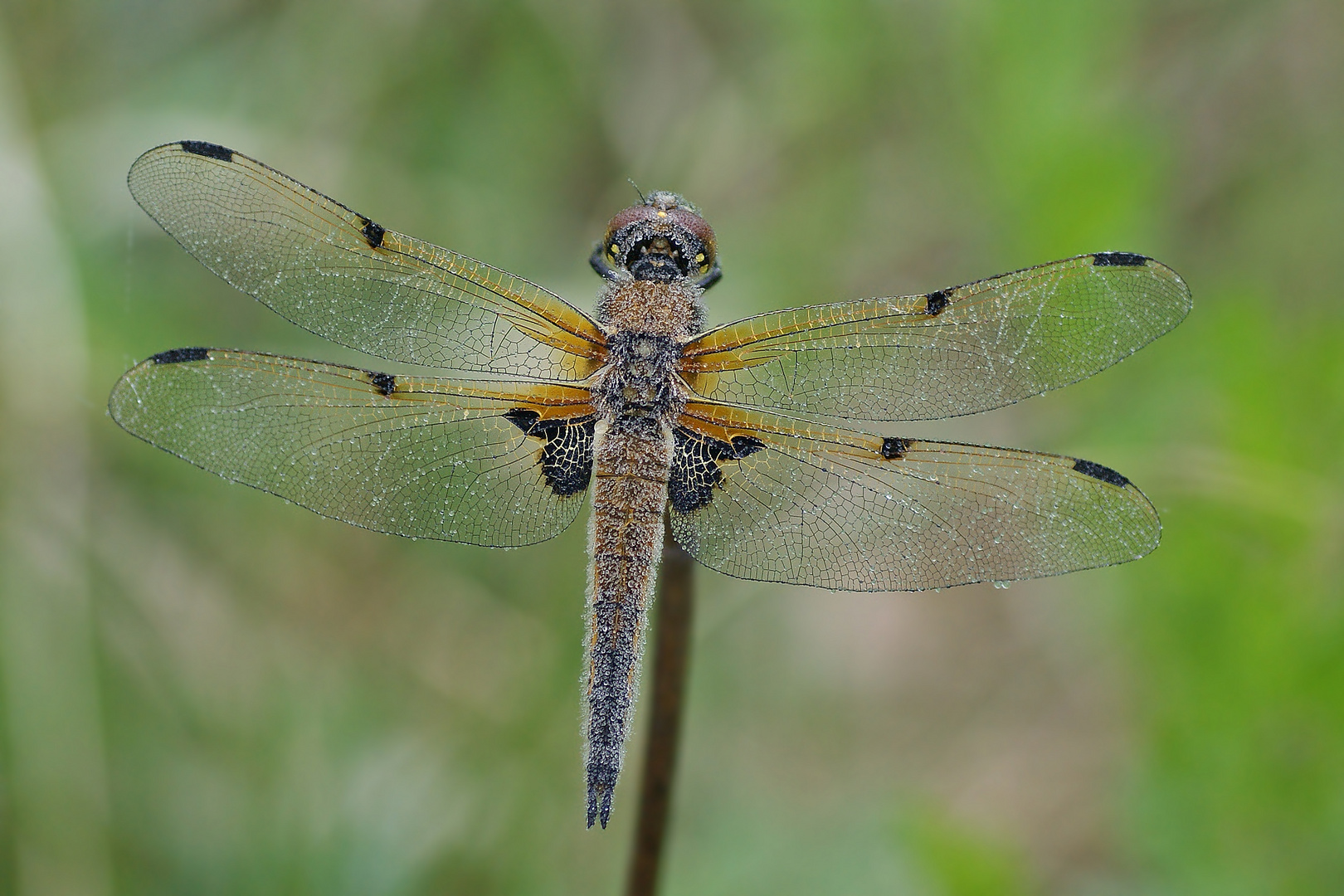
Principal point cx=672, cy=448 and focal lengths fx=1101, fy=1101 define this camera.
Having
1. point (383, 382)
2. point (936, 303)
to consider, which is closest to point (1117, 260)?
point (936, 303)

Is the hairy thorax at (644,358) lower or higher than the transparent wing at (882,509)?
higher

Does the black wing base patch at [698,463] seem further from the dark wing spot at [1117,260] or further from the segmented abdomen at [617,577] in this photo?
the dark wing spot at [1117,260]

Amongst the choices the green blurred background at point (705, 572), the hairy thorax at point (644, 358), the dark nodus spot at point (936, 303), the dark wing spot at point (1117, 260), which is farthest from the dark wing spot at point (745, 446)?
the green blurred background at point (705, 572)

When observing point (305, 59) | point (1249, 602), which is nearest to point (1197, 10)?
point (1249, 602)

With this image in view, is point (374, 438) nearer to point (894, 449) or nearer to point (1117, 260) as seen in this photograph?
point (894, 449)

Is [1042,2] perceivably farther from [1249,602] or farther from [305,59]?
[305,59]

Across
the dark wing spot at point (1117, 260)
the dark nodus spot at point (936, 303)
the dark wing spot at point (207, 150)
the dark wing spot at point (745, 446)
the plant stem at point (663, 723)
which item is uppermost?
the dark wing spot at point (207, 150)
